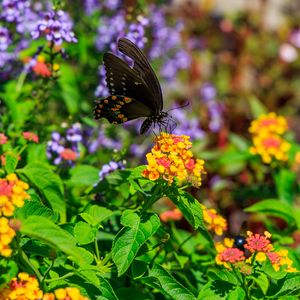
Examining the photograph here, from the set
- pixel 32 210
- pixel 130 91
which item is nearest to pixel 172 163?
pixel 32 210

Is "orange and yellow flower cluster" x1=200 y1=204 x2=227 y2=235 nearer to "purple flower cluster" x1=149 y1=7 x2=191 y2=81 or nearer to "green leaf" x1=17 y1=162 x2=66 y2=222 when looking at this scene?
"green leaf" x1=17 y1=162 x2=66 y2=222

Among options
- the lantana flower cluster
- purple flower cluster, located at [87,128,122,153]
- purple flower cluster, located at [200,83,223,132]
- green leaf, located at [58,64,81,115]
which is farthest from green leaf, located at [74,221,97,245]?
purple flower cluster, located at [200,83,223,132]

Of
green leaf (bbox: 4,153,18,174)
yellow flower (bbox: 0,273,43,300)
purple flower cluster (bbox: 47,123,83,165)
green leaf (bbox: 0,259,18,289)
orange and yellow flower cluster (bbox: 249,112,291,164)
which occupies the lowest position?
yellow flower (bbox: 0,273,43,300)

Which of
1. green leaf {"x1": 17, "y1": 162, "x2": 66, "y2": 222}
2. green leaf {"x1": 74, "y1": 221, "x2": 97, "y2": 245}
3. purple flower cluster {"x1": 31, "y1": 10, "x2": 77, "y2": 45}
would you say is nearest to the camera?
green leaf {"x1": 74, "y1": 221, "x2": 97, "y2": 245}

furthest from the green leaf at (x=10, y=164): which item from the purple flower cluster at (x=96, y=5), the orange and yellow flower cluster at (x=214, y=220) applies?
the purple flower cluster at (x=96, y=5)

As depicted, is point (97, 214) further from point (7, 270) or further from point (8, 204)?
point (8, 204)
